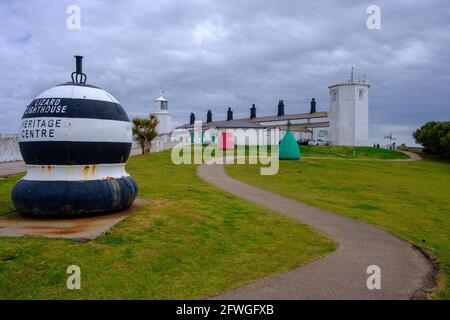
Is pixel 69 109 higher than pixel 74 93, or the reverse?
pixel 74 93

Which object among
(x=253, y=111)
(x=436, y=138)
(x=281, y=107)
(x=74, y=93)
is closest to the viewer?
(x=74, y=93)

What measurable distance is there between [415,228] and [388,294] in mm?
6129

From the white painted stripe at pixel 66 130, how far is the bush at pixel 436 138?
43779mm

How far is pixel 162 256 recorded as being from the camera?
6902mm

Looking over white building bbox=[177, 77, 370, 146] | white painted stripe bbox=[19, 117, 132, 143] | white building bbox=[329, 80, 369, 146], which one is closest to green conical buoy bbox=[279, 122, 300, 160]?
white building bbox=[177, 77, 370, 146]

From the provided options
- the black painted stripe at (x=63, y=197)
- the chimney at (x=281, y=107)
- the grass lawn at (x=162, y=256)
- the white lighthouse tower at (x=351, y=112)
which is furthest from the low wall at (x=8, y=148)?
the chimney at (x=281, y=107)

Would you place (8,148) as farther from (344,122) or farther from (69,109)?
(344,122)

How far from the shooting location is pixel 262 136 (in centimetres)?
5869

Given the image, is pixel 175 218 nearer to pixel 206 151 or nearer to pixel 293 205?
pixel 293 205

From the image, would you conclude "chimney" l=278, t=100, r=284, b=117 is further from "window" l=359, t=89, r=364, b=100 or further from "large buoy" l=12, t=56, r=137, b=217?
"large buoy" l=12, t=56, r=137, b=217

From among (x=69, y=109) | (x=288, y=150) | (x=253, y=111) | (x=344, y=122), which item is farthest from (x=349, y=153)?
(x=69, y=109)

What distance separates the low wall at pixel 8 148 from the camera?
2778 cm

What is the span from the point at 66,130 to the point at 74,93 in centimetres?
93
